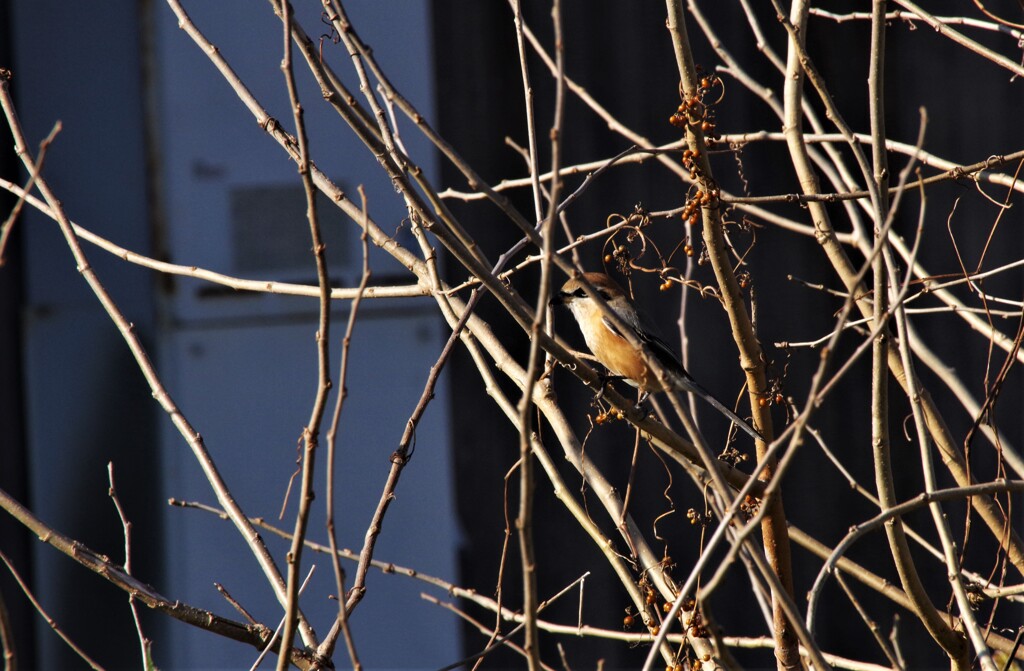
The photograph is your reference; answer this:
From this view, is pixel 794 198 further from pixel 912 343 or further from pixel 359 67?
pixel 359 67

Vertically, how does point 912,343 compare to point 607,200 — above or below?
below

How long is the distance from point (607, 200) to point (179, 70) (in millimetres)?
1924

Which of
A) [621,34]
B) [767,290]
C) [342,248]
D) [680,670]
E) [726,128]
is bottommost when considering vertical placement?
[680,670]

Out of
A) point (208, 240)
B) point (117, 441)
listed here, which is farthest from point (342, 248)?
point (117, 441)

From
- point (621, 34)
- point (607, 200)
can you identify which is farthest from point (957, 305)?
point (621, 34)

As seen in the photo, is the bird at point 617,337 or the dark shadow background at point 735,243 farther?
the dark shadow background at point 735,243

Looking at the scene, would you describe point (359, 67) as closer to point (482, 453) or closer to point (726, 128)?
point (482, 453)

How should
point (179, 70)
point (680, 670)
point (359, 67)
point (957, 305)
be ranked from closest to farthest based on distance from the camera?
point (680, 670), point (359, 67), point (957, 305), point (179, 70)

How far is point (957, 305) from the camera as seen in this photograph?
97.2 inches

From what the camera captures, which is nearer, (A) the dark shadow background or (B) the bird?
(B) the bird

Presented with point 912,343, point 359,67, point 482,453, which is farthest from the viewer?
point 482,453

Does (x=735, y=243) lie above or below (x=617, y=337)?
above

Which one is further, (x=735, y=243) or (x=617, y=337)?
(x=735, y=243)

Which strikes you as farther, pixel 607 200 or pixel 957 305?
pixel 607 200
